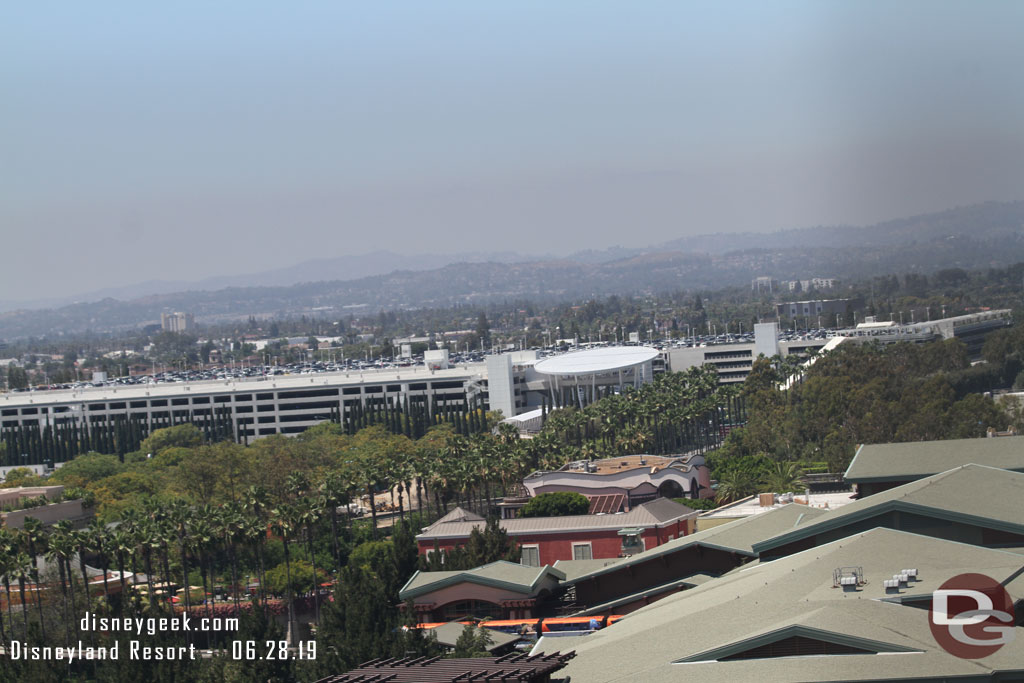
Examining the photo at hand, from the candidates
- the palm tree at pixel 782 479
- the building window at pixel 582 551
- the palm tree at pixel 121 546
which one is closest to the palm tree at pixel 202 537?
the palm tree at pixel 121 546

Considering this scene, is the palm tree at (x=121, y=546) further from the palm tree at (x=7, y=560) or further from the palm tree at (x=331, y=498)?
the palm tree at (x=331, y=498)

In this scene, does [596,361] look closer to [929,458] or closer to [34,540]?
[34,540]

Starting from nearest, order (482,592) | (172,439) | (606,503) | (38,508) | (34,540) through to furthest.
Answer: (482,592)
(34,540)
(606,503)
(38,508)
(172,439)

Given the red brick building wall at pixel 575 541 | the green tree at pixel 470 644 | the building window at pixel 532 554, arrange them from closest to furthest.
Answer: the green tree at pixel 470 644
the red brick building wall at pixel 575 541
the building window at pixel 532 554

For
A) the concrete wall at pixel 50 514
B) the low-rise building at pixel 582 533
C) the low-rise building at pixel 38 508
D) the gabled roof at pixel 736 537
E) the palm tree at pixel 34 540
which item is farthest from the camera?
the low-rise building at pixel 38 508

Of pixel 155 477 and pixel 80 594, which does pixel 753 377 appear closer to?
pixel 155 477

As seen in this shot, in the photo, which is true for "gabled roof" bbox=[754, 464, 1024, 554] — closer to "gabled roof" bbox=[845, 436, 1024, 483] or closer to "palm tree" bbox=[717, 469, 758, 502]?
"gabled roof" bbox=[845, 436, 1024, 483]

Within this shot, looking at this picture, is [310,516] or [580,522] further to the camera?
[310,516]

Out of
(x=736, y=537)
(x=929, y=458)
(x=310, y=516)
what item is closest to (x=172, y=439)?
(x=310, y=516)
